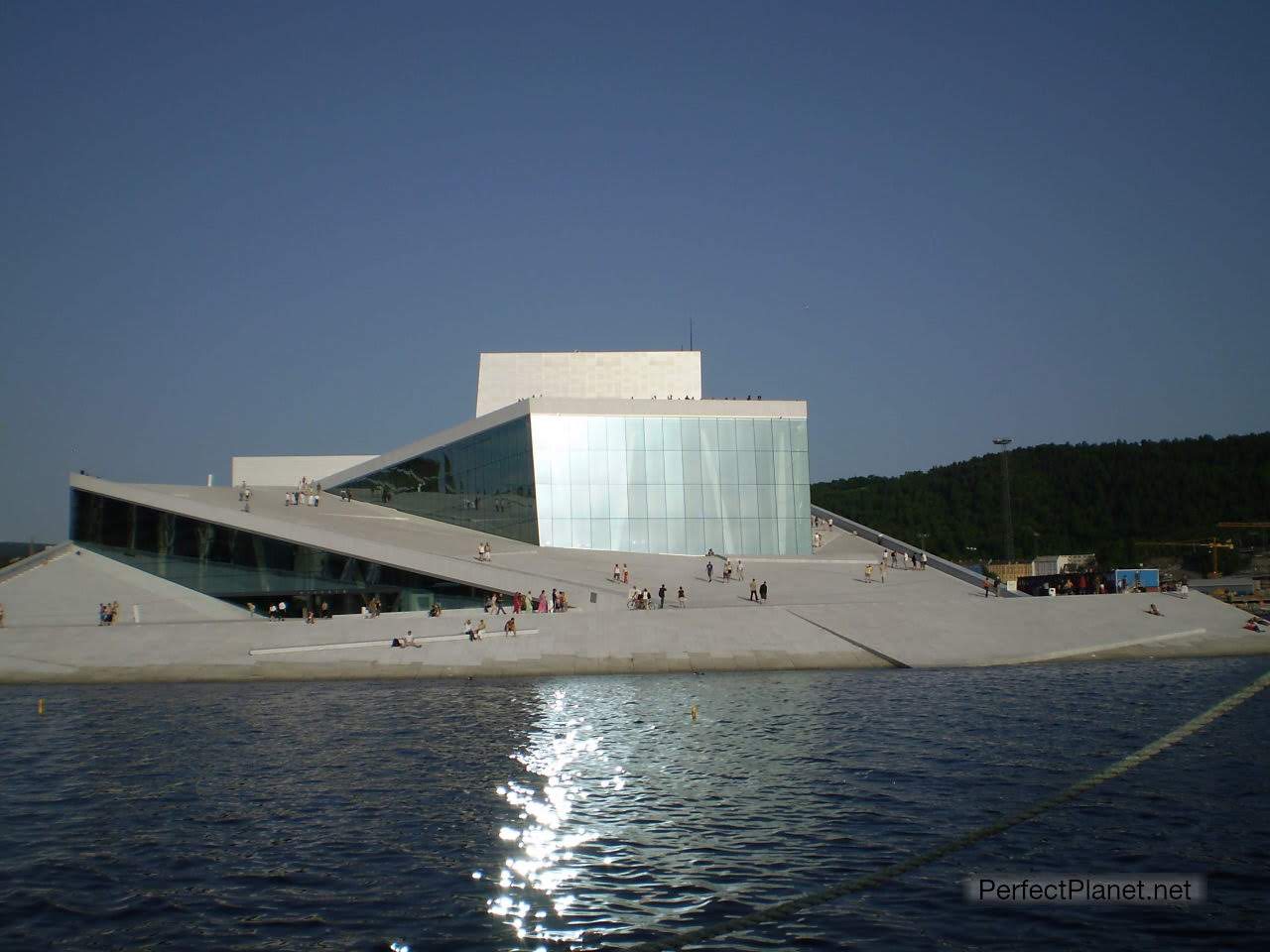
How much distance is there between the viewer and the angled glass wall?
44.6m

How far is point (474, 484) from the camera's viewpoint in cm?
4766

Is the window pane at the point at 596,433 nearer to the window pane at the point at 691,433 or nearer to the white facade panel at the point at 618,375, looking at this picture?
the window pane at the point at 691,433

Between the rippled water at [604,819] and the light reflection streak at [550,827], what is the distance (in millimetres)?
50

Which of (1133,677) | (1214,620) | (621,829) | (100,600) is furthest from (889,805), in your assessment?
(100,600)

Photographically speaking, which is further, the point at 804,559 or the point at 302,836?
the point at 804,559

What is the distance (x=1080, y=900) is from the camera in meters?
10.4

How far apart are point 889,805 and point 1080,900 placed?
3.49m

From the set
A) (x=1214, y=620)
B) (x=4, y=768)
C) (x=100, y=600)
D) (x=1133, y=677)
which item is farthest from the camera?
(x=100, y=600)

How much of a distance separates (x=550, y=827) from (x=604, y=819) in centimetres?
70

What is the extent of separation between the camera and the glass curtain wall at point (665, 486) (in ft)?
144

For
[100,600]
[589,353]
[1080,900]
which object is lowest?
[1080,900]

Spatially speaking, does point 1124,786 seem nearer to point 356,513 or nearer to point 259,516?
point 259,516

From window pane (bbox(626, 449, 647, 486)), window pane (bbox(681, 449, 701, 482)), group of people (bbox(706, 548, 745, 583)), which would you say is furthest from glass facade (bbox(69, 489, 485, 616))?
window pane (bbox(681, 449, 701, 482))

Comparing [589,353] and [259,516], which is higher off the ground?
[589,353]
